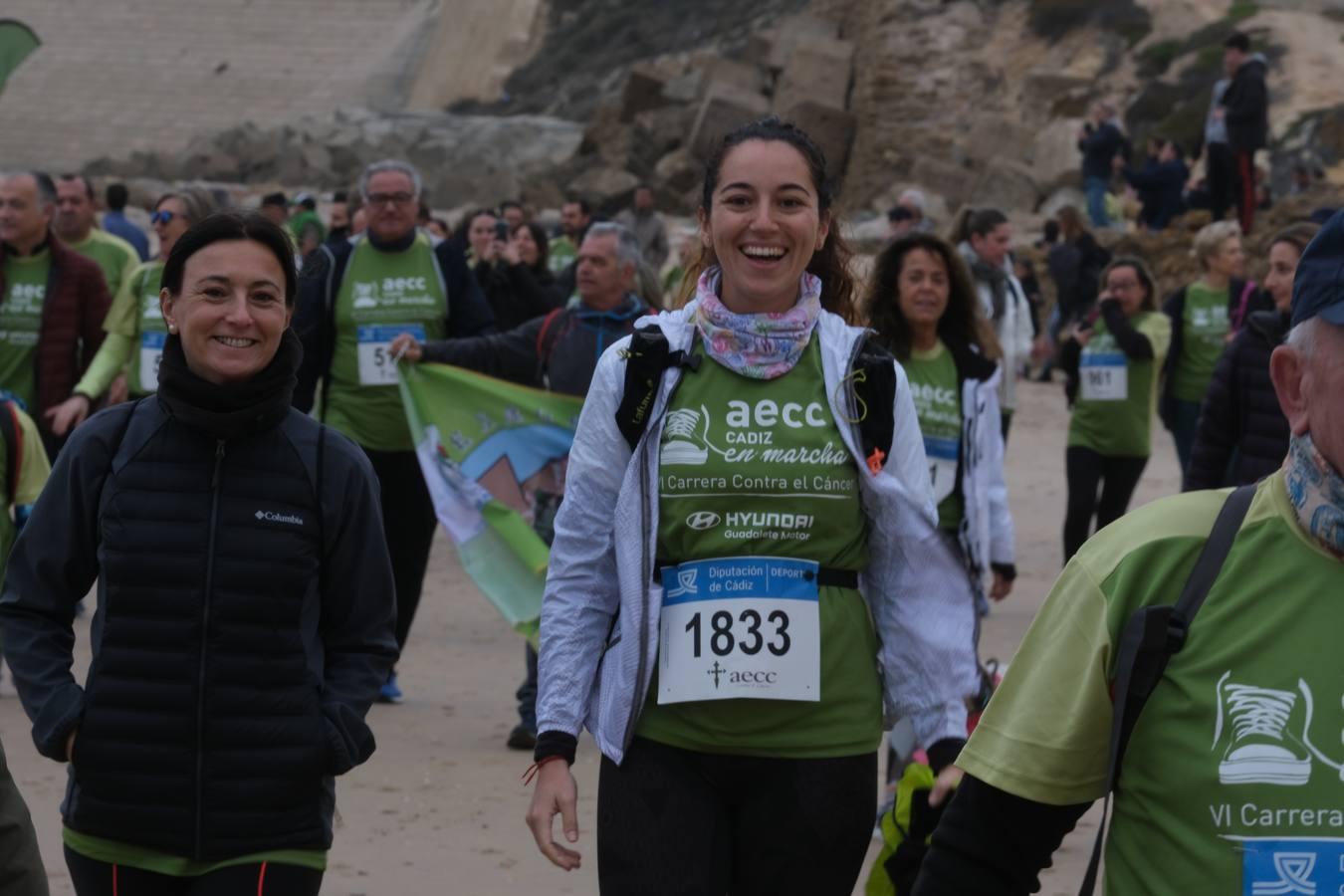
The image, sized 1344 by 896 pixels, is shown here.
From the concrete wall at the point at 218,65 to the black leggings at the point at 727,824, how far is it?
2593 inches

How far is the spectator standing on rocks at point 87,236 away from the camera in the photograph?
11.1m

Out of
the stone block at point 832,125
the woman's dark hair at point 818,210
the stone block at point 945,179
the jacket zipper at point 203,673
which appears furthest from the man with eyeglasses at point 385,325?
the stone block at point 832,125

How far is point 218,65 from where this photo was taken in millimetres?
73438

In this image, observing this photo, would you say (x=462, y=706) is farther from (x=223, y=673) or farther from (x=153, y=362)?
(x=223, y=673)

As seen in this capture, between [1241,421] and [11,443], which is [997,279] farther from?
[11,443]

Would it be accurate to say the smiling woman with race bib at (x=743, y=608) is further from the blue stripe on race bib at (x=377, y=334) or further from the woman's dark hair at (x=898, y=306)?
the blue stripe on race bib at (x=377, y=334)

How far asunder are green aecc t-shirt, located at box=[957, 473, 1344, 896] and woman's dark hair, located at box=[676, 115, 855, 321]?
5.57ft

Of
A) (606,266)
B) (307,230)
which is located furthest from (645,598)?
(307,230)

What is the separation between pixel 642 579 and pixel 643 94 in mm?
45094

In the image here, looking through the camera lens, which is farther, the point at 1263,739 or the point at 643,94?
the point at 643,94

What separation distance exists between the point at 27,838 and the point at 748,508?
1347 millimetres

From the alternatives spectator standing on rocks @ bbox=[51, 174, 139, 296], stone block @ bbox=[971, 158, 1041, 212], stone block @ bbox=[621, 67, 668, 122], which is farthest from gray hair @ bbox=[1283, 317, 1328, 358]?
stone block @ bbox=[621, 67, 668, 122]

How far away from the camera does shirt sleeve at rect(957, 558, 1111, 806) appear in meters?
2.60

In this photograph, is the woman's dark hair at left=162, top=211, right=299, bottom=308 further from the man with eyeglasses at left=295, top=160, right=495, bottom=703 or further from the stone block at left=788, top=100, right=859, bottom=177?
the stone block at left=788, top=100, right=859, bottom=177
